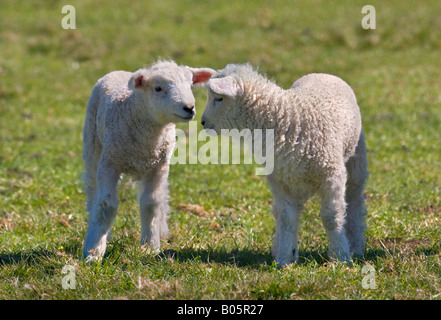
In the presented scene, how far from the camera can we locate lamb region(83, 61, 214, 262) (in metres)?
6.03

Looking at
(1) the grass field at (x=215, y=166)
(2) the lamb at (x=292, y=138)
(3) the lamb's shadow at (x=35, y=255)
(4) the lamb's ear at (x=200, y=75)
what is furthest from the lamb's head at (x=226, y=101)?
(3) the lamb's shadow at (x=35, y=255)

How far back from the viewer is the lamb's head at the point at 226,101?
227 inches

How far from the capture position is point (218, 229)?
7.24 metres

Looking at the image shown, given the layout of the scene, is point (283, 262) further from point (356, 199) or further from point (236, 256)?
point (356, 199)

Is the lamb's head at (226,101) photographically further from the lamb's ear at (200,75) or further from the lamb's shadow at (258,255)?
the lamb's shadow at (258,255)

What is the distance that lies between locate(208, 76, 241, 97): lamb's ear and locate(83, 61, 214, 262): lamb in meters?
0.29

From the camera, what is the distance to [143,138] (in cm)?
625

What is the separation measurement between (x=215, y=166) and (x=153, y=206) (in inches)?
143

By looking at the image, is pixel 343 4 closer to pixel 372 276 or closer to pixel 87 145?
pixel 87 145

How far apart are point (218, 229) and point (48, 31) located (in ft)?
41.7

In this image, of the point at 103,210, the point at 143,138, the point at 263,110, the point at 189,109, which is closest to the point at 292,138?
the point at 263,110

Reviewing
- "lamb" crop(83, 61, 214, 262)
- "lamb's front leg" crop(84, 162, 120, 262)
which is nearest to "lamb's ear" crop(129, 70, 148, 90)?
"lamb" crop(83, 61, 214, 262)

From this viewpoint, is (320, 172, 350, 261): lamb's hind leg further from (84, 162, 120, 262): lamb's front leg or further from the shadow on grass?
(84, 162, 120, 262): lamb's front leg

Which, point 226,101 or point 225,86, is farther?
point 226,101
